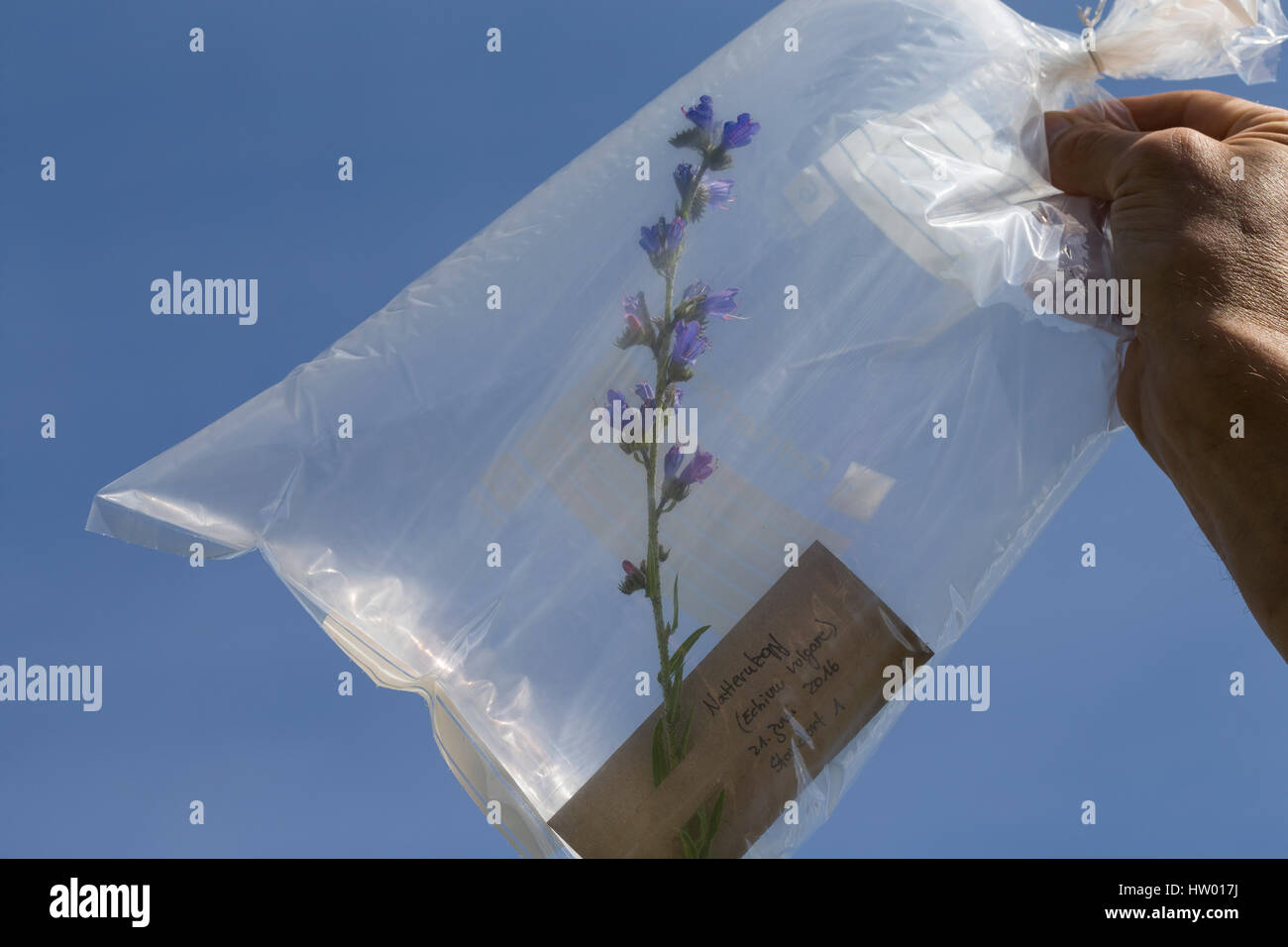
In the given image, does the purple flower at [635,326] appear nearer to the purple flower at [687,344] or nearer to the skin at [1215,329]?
the purple flower at [687,344]

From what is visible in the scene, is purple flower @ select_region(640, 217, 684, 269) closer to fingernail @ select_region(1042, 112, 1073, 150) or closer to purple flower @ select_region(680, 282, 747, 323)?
purple flower @ select_region(680, 282, 747, 323)

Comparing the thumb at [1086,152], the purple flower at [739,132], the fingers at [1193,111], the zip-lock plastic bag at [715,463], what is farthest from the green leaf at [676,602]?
the fingers at [1193,111]

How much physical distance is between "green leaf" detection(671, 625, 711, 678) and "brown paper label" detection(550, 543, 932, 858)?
0.02m

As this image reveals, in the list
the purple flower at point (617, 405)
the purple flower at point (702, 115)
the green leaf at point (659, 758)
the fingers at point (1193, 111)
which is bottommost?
the green leaf at point (659, 758)

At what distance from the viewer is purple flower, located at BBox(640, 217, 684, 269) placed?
2.72 feet

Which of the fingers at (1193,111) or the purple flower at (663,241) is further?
the fingers at (1193,111)

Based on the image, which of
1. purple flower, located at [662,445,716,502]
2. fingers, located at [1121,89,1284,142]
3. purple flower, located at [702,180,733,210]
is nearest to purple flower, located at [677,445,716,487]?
purple flower, located at [662,445,716,502]

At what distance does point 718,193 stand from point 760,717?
45cm

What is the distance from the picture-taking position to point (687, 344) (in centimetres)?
80

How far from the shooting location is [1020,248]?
82cm

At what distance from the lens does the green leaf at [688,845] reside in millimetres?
769

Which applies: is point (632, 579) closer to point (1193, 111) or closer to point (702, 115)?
point (702, 115)

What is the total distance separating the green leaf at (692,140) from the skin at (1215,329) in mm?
356

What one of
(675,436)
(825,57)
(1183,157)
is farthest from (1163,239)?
(675,436)
